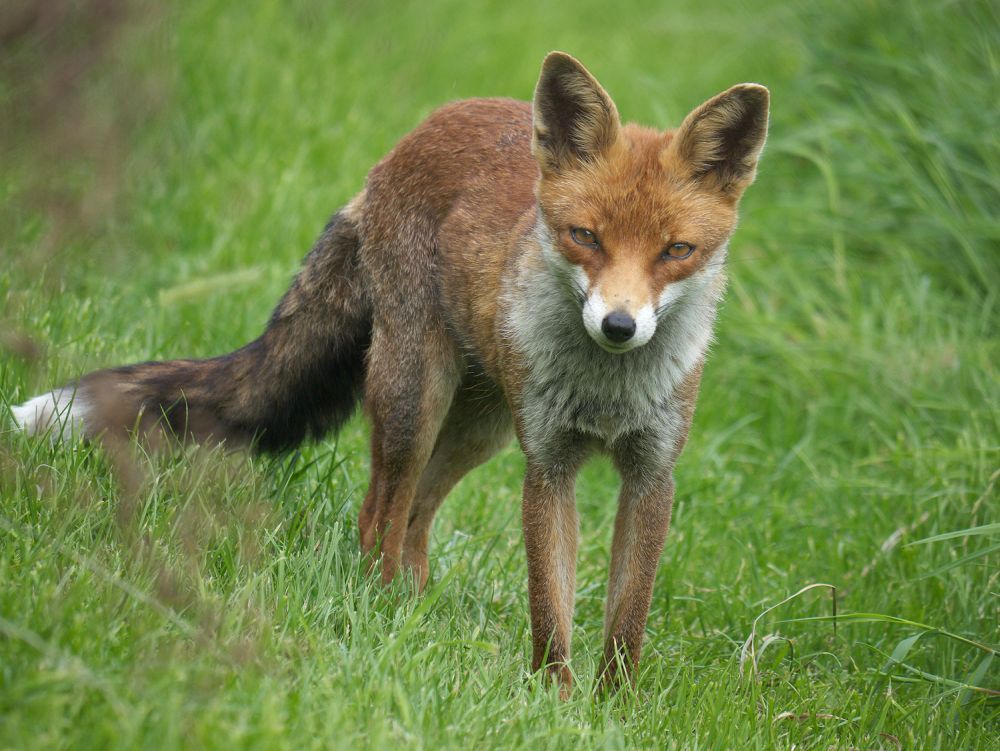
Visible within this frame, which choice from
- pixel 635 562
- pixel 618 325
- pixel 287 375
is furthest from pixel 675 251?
pixel 287 375

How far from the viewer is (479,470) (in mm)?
6598

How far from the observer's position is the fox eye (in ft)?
13.2

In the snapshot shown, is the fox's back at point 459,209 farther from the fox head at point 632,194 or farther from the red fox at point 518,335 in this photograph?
the fox head at point 632,194

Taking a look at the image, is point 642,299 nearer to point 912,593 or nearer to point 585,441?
point 585,441

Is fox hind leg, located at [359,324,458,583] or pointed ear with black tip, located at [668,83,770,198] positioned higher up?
pointed ear with black tip, located at [668,83,770,198]

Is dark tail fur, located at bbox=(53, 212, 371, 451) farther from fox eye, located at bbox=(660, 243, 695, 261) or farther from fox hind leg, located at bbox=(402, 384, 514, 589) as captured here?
fox eye, located at bbox=(660, 243, 695, 261)

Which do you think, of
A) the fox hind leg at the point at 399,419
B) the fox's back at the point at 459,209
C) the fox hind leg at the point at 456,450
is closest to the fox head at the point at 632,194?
A: the fox's back at the point at 459,209

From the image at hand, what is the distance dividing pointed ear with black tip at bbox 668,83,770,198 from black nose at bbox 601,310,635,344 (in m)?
0.78

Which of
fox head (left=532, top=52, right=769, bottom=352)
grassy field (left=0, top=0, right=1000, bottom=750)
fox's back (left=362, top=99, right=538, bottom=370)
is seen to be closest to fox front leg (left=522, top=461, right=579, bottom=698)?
grassy field (left=0, top=0, right=1000, bottom=750)

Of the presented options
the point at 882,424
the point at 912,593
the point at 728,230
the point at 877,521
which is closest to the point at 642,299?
the point at 728,230

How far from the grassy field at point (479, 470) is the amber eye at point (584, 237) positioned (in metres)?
1.19

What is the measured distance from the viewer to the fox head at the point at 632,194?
3916 mm

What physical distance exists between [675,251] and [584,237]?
1.05ft

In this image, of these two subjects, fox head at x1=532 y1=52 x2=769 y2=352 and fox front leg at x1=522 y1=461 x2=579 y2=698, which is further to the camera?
fox front leg at x1=522 y1=461 x2=579 y2=698
